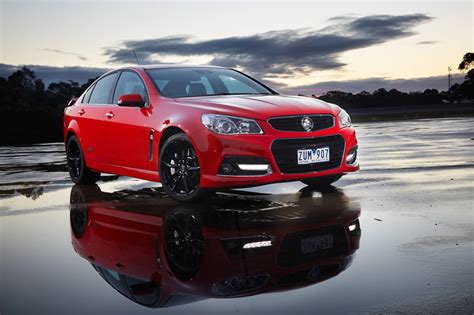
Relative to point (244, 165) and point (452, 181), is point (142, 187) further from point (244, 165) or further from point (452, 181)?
point (452, 181)

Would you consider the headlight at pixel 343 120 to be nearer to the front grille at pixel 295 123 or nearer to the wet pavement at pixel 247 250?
the front grille at pixel 295 123

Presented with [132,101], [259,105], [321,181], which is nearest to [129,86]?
[132,101]

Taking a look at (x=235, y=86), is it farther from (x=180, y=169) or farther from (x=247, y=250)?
(x=247, y=250)

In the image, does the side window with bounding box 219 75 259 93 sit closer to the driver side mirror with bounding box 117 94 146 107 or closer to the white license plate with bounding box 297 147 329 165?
the driver side mirror with bounding box 117 94 146 107

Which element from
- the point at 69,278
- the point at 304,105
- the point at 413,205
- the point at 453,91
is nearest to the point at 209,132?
the point at 304,105

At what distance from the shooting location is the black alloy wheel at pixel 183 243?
14.7 ft

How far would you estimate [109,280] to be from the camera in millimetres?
4227

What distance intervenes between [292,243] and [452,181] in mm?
4208

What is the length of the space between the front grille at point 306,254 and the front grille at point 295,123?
1723 millimetres

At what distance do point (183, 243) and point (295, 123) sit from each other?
8.05 ft

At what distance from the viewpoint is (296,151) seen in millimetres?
7094

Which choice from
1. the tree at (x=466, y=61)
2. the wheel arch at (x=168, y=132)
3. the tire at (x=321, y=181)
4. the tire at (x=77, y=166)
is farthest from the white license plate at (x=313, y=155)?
the tree at (x=466, y=61)

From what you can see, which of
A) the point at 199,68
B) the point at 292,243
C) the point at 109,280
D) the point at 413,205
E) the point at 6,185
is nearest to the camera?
the point at 109,280

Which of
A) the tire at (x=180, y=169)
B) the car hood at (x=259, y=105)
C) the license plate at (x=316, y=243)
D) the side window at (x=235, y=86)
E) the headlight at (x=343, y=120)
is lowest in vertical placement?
the license plate at (x=316, y=243)
